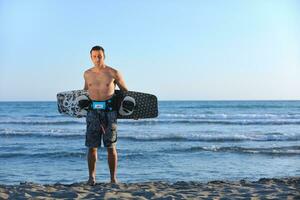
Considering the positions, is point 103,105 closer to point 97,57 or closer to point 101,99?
point 101,99

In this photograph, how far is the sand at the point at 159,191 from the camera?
4445mm

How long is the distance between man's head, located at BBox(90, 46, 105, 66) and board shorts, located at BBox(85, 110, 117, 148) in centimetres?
54

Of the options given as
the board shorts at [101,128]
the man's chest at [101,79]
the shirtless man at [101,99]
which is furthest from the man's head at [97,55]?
the board shorts at [101,128]

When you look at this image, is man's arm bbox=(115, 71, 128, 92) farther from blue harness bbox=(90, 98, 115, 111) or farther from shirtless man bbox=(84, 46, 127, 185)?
blue harness bbox=(90, 98, 115, 111)

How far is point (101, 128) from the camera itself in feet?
16.4

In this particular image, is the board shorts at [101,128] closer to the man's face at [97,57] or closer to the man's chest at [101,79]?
the man's chest at [101,79]

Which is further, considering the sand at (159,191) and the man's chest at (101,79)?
the man's chest at (101,79)

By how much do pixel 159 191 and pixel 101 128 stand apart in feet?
3.06

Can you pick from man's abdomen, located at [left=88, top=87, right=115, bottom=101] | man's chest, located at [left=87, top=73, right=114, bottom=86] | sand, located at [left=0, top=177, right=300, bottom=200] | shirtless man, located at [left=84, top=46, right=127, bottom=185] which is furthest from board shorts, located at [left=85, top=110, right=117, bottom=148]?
sand, located at [left=0, top=177, right=300, bottom=200]

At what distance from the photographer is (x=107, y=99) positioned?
16.5 feet

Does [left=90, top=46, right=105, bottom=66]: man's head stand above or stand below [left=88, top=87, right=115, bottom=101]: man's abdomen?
above

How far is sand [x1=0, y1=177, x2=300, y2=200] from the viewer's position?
14.6ft

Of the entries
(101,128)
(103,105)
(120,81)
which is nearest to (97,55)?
(120,81)

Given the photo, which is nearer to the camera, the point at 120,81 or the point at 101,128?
the point at 101,128
